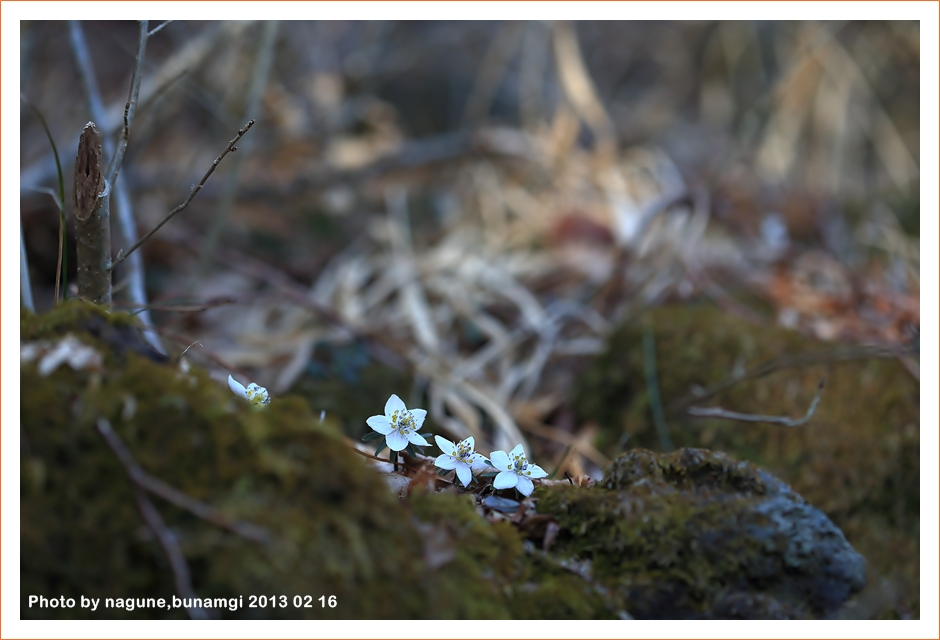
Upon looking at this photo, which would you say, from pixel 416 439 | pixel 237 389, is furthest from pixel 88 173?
pixel 416 439

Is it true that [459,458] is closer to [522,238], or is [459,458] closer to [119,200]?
[119,200]

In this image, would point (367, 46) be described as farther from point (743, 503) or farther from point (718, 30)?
point (743, 503)

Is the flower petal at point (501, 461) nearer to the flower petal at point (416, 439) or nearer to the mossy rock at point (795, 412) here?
the flower petal at point (416, 439)

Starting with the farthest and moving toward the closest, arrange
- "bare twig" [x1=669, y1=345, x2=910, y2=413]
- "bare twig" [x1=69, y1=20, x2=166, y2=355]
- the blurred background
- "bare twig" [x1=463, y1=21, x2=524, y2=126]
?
"bare twig" [x1=463, y1=21, x2=524, y2=126] < the blurred background < "bare twig" [x1=669, y1=345, x2=910, y2=413] < "bare twig" [x1=69, y1=20, x2=166, y2=355]

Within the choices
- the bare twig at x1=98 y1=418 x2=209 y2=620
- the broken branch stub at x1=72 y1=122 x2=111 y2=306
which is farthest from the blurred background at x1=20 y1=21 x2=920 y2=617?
the bare twig at x1=98 y1=418 x2=209 y2=620

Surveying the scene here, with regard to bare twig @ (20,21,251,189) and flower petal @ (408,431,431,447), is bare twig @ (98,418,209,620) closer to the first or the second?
flower petal @ (408,431,431,447)

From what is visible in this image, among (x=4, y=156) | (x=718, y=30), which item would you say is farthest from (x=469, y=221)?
(x=718, y=30)
